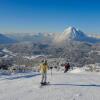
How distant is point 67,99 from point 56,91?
2778 mm

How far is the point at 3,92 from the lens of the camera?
20.9 metres

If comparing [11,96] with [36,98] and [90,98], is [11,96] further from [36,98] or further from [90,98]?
[90,98]

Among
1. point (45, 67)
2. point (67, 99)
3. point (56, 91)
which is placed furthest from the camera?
point (45, 67)

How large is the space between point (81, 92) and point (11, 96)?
4981 millimetres

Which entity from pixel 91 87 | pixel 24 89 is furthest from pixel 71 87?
pixel 24 89

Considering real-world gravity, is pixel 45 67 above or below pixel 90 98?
above

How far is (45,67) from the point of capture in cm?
2334

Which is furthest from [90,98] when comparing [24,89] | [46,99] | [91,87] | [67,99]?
[24,89]

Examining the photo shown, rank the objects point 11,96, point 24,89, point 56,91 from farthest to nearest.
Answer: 1. point 24,89
2. point 56,91
3. point 11,96

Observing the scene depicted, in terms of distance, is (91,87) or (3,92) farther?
(91,87)

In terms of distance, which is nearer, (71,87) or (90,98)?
(90,98)

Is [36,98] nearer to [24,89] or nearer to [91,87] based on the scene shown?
[24,89]

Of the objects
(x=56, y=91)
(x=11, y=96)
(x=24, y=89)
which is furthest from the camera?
(x=24, y=89)

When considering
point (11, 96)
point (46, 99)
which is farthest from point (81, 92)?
point (11, 96)
